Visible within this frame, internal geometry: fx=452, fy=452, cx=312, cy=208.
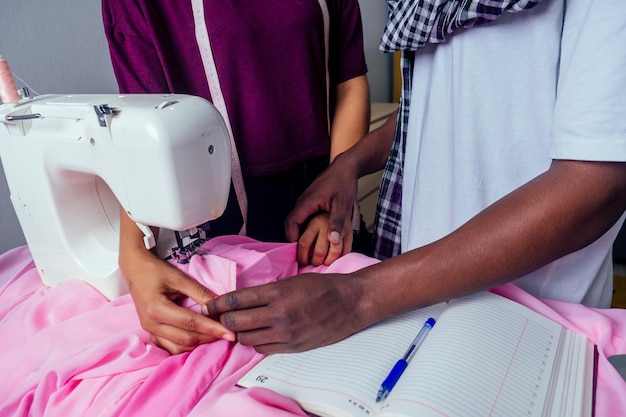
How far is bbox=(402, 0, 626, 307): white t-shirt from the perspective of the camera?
1.55 feet

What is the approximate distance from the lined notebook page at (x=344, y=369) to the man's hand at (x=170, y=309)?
9cm

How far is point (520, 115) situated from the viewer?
66 centimetres

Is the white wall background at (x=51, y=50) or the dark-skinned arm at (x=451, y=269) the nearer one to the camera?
the dark-skinned arm at (x=451, y=269)

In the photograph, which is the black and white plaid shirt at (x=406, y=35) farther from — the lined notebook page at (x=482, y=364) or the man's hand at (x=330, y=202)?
the lined notebook page at (x=482, y=364)

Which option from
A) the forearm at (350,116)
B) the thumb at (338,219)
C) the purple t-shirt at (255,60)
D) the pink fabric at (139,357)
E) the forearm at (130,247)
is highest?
the purple t-shirt at (255,60)

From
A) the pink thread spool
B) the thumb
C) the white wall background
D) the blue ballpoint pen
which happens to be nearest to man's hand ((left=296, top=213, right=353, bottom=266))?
the thumb

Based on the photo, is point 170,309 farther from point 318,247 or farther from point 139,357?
point 318,247

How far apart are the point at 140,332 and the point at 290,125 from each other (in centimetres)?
55

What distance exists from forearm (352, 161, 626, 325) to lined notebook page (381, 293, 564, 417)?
0.05 m

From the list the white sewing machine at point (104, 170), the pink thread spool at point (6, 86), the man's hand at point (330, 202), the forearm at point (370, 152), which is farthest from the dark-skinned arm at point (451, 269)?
the pink thread spool at point (6, 86)

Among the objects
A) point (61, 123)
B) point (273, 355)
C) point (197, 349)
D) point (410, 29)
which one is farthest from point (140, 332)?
point (410, 29)

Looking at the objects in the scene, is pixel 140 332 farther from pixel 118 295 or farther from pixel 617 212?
pixel 617 212

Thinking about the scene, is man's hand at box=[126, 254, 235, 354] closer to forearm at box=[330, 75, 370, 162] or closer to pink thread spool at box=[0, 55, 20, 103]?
pink thread spool at box=[0, 55, 20, 103]

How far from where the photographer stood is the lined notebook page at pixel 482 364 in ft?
1.48
